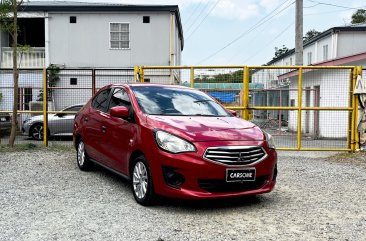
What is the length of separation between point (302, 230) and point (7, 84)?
11.2 metres

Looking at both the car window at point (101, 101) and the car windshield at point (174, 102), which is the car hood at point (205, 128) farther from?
the car window at point (101, 101)

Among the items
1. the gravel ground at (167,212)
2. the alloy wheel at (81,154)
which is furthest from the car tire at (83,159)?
the gravel ground at (167,212)

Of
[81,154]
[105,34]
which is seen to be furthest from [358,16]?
[81,154]

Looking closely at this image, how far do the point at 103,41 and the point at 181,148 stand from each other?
17.8 meters

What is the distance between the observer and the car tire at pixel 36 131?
1370cm

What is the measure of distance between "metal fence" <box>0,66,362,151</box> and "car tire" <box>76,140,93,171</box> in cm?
342

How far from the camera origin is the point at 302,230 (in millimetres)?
4645

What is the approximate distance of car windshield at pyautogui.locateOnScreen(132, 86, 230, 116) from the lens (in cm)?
616

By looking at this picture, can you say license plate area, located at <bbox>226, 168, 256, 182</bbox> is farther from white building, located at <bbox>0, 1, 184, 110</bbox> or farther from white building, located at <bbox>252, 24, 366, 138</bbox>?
white building, located at <bbox>0, 1, 184, 110</bbox>

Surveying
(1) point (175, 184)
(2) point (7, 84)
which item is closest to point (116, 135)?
(1) point (175, 184)

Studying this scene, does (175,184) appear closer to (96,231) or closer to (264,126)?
(96,231)

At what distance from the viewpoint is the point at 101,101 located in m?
7.34

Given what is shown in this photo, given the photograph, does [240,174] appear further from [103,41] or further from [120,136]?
[103,41]

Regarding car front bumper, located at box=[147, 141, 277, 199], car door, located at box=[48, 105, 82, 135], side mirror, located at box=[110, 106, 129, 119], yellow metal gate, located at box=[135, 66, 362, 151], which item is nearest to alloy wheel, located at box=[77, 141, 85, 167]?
side mirror, located at box=[110, 106, 129, 119]
